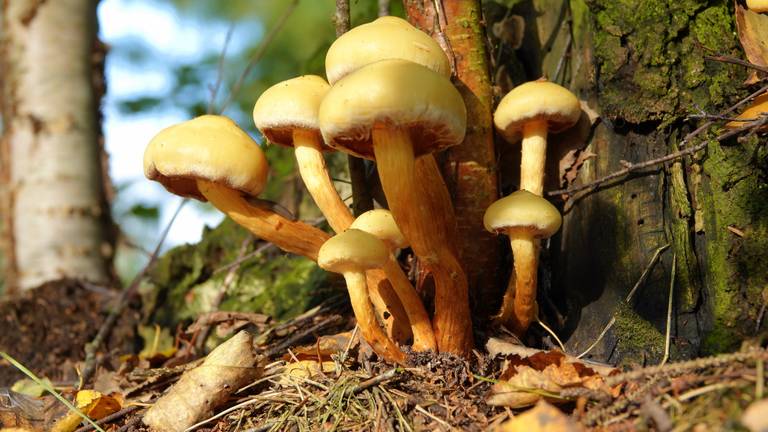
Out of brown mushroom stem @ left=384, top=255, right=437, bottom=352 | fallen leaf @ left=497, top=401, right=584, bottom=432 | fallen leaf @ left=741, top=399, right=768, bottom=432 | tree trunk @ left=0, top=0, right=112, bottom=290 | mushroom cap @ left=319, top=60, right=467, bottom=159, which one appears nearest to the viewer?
fallen leaf @ left=741, top=399, right=768, bottom=432

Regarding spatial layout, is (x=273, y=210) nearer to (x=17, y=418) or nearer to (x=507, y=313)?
(x=507, y=313)

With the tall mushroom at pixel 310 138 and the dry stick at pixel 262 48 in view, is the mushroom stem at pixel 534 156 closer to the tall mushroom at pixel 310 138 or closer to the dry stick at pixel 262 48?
the tall mushroom at pixel 310 138

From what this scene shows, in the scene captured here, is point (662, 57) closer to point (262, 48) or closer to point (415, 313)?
point (415, 313)

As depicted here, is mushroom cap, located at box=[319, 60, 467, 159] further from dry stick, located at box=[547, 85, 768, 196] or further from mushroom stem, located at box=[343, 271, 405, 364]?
dry stick, located at box=[547, 85, 768, 196]

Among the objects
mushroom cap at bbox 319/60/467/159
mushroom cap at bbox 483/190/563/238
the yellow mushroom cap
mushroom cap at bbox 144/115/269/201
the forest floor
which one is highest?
the yellow mushroom cap

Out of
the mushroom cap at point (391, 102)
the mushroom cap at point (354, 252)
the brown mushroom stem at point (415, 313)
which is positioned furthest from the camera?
the brown mushroom stem at point (415, 313)

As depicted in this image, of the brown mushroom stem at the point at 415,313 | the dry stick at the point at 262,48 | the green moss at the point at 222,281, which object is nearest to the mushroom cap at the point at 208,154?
the brown mushroom stem at the point at 415,313

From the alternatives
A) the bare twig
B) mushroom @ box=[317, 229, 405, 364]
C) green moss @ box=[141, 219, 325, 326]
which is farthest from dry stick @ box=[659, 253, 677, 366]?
green moss @ box=[141, 219, 325, 326]
